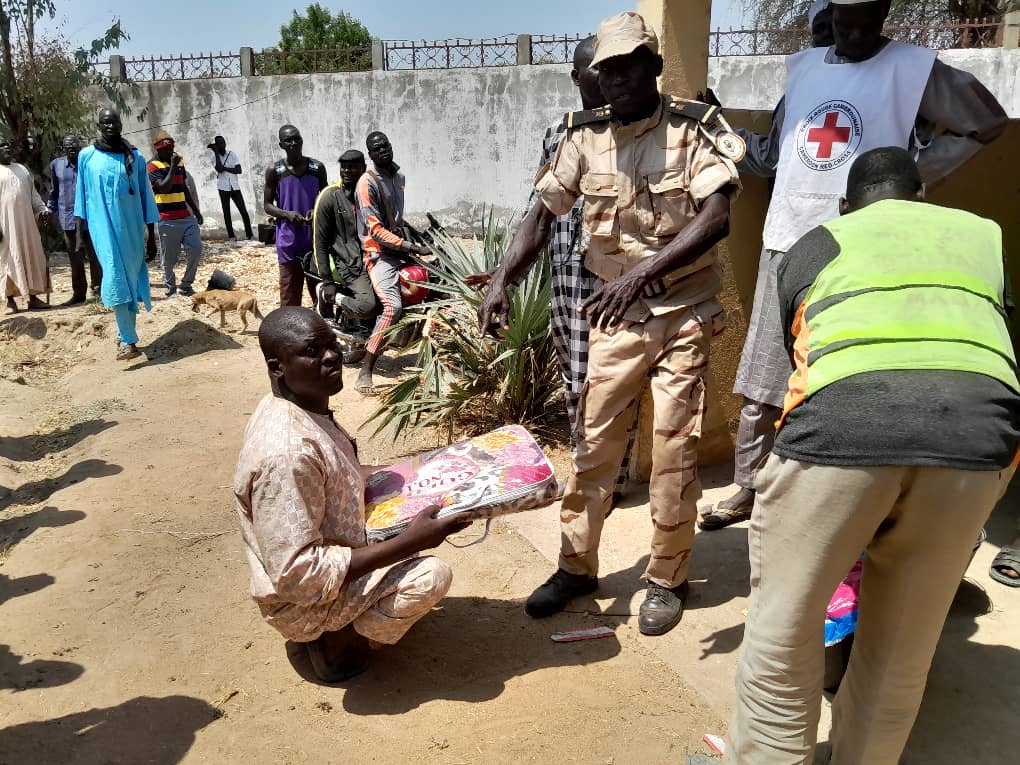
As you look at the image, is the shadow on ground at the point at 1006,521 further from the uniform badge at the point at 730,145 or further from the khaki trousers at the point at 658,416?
the uniform badge at the point at 730,145

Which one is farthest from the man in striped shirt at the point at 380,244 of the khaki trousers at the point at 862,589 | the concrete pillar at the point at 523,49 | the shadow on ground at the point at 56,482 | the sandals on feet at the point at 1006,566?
the concrete pillar at the point at 523,49

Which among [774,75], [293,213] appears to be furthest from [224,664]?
[774,75]

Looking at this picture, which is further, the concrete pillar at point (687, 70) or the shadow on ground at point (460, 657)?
the concrete pillar at point (687, 70)

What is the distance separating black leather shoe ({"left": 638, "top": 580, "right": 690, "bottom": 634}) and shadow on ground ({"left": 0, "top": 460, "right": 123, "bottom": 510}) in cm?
325

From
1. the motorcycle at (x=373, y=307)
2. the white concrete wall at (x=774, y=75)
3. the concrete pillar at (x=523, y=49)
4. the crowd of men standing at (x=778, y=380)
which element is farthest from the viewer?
the concrete pillar at (x=523, y=49)

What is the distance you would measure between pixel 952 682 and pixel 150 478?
4003 mm

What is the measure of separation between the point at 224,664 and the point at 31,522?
196cm

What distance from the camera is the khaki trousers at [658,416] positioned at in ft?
9.77

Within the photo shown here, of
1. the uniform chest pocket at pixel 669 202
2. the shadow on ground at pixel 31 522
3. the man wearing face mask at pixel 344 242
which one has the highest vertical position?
the uniform chest pocket at pixel 669 202

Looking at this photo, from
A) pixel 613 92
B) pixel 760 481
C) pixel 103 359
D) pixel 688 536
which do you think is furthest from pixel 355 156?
pixel 760 481

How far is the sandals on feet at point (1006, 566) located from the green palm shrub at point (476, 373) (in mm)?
2391

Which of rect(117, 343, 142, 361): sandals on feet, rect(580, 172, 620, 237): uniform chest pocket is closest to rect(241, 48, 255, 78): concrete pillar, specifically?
rect(117, 343, 142, 361): sandals on feet

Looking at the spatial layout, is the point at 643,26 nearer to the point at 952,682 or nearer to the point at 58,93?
the point at 952,682

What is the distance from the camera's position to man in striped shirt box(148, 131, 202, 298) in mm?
8977
